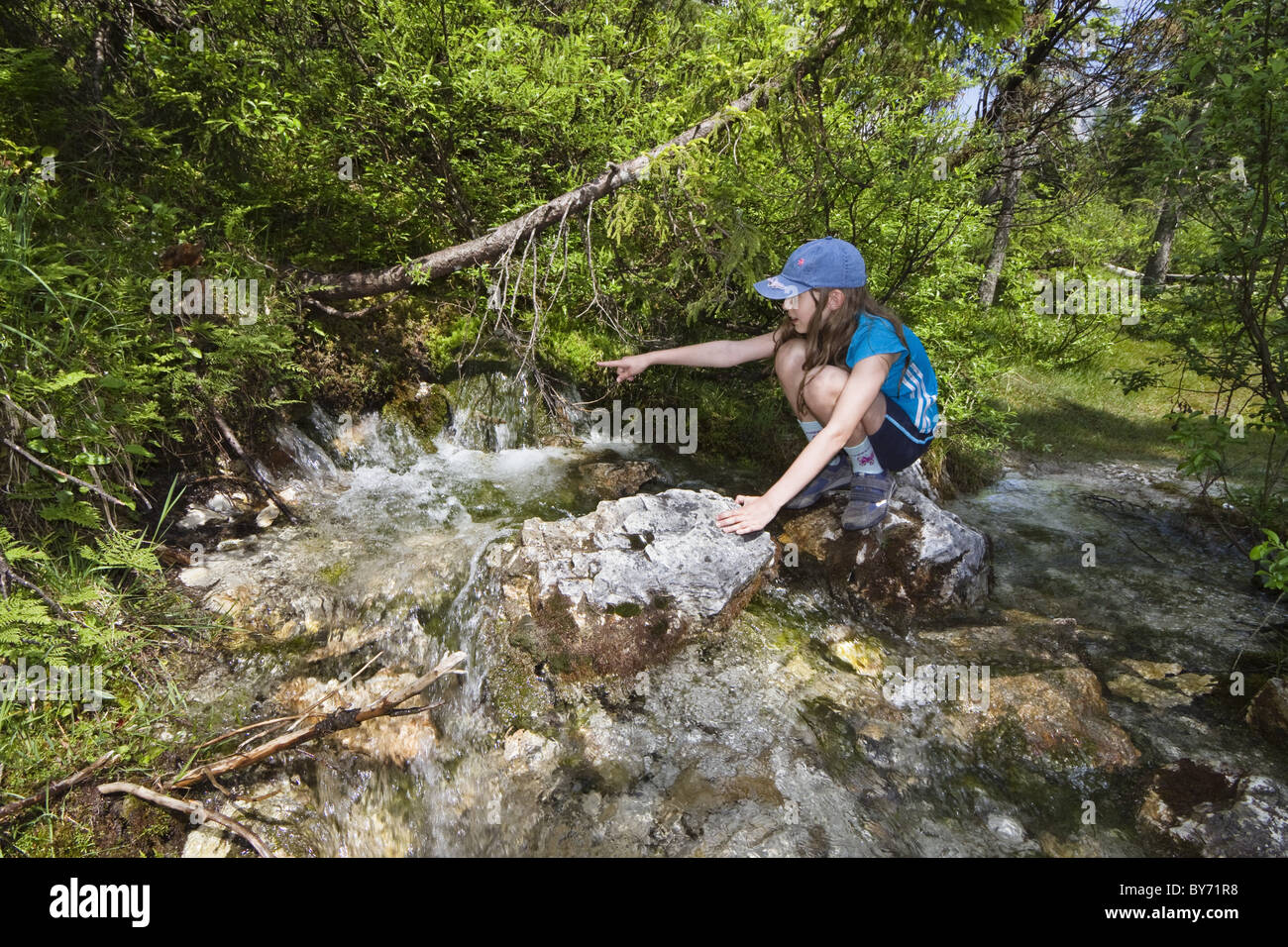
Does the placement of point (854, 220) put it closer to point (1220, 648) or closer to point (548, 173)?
point (548, 173)

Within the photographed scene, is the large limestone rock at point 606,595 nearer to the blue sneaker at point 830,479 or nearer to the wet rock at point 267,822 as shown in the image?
the blue sneaker at point 830,479

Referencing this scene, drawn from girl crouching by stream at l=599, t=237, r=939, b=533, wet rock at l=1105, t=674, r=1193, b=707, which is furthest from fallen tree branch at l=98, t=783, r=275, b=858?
wet rock at l=1105, t=674, r=1193, b=707

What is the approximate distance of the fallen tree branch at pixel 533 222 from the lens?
4887 millimetres

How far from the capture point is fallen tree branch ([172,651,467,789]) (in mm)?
2738

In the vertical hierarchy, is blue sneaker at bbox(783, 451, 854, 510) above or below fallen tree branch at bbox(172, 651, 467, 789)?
above

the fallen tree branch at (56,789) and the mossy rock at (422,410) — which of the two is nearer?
the fallen tree branch at (56,789)

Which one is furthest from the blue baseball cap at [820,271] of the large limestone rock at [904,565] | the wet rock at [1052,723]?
the wet rock at [1052,723]

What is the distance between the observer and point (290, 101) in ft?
15.2

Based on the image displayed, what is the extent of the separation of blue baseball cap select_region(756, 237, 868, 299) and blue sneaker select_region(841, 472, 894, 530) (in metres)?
1.34

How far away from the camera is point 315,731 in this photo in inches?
118

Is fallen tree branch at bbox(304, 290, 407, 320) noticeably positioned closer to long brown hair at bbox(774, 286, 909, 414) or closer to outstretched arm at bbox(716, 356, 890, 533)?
long brown hair at bbox(774, 286, 909, 414)

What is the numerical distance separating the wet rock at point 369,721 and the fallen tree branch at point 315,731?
127mm

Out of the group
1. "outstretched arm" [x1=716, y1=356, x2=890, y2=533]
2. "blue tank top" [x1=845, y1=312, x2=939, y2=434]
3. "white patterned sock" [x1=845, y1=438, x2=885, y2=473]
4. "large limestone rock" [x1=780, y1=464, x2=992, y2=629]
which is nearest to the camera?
"outstretched arm" [x1=716, y1=356, x2=890, y2=533]

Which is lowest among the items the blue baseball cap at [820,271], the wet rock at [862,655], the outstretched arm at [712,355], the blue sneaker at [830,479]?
the wet rock at [862,655]
